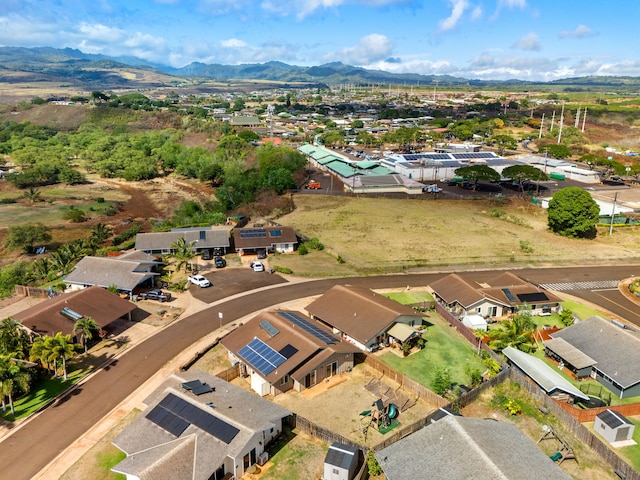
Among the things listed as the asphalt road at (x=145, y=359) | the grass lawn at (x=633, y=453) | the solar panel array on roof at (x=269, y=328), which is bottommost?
the asphalt road at (x=145, y=359)

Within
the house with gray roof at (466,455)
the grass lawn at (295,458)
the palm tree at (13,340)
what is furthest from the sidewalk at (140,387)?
the house with gray roof at (466,455)

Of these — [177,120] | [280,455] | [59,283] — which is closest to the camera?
[280,455]

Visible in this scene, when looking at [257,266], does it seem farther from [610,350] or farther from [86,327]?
[610,350]

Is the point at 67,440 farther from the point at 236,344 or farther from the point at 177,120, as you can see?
the point at 177,120

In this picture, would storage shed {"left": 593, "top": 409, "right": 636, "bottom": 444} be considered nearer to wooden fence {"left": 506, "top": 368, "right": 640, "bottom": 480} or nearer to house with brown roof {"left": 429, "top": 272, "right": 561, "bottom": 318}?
wooden fence {"left": 506, "top": 368, "right": 640, "bottom": 480}

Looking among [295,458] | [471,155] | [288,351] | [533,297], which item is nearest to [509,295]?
[533,297]

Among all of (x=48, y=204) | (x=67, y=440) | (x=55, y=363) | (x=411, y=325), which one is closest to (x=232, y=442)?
(x=67, y=440)

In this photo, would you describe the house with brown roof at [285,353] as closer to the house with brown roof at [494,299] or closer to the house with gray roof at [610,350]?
the house with brown roof at [494,299]
